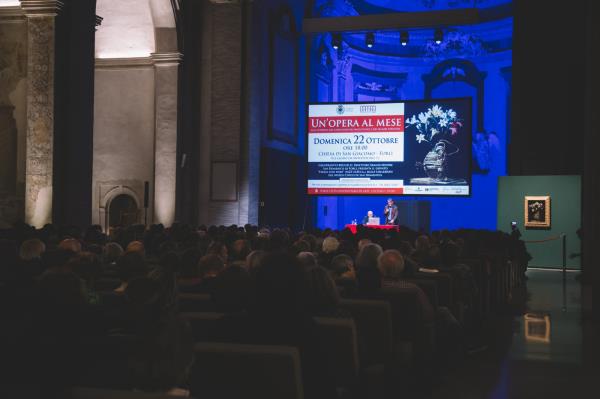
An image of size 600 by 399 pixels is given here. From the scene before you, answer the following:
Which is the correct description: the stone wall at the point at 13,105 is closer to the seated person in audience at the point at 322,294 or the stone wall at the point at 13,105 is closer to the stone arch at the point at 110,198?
the stone arch at the point at 110,198

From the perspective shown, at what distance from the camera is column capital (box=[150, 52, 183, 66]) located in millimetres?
15797

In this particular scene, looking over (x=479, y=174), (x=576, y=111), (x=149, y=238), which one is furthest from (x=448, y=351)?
(x=479, y=174)

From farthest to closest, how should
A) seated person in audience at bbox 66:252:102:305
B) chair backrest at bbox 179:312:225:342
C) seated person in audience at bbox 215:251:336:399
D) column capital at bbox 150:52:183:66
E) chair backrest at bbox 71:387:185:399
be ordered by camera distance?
column capital at bbox 150:52:183:66, seated person in audience at bbox 66:252:102:305, chair backrest at bbox 179:312:225:342, seated person in audience at bbox 215:251:336:399, chair backrest at bbox 71:387:185:399

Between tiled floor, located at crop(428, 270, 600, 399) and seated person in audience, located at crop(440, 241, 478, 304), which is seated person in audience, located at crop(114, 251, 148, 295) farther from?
seated person in audience, located at crop(440, 241, 478, 304)

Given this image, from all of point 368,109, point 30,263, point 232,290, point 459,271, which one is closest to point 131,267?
point 30,263

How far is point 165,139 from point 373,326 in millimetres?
12376

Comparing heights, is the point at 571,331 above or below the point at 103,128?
below

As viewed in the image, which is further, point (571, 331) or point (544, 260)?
point (544, 260)

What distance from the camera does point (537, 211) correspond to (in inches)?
627

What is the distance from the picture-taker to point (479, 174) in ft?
82.6

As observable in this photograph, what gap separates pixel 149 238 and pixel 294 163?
11.0 metres

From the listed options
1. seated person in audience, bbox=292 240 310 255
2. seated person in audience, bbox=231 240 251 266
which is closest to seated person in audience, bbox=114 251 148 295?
seated person in audience, bbox=231 240 251 266

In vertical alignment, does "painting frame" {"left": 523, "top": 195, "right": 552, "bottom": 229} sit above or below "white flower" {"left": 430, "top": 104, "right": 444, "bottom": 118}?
below

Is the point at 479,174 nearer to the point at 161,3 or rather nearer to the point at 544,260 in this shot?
the point at 544,260
